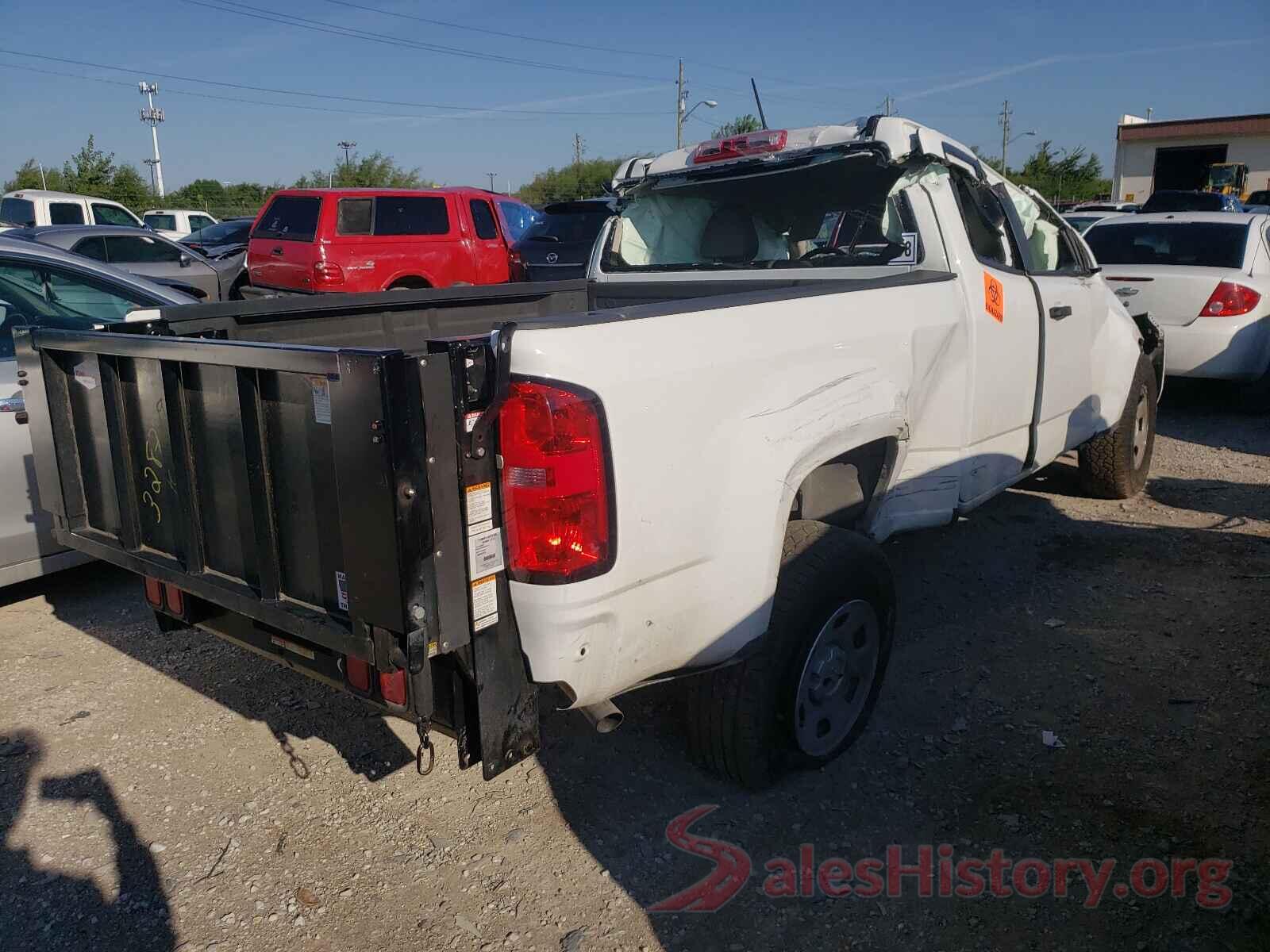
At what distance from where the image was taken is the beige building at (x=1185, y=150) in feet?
125

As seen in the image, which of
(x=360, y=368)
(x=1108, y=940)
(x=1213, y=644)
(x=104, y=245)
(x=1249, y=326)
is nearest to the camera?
(x=360, y=368)

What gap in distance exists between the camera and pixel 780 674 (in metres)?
2.88

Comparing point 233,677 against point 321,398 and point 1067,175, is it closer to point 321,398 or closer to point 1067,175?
point 321,398

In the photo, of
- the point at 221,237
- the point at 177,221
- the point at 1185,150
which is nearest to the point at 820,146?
the point at 221,237

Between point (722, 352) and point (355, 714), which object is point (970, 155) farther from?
point (355, 714)

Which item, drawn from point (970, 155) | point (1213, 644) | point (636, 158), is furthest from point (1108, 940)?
point (636, 158)

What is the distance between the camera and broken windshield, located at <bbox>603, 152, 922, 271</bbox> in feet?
13.2

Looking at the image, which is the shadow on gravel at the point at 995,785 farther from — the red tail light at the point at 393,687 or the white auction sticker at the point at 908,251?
the white auction sticker at the point at 908,251

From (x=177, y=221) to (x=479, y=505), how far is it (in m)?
25.4

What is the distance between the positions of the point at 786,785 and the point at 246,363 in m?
2.12

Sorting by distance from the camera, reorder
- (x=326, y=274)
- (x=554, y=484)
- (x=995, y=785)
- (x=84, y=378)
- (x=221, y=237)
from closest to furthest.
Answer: (x=554, y=484) < (x=84, y=378) < (x=995, y=785) < (x=326, y=274) < (x=221, y=237)

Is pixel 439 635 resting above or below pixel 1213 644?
above

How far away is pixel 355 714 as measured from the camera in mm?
3686

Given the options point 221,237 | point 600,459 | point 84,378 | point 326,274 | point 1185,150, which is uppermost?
point 1185,150
